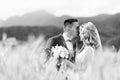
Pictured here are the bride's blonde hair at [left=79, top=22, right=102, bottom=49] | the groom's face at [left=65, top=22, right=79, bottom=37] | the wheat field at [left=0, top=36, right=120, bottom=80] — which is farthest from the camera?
the groom's face at [left=65, top=22, right=79, bottom=37]

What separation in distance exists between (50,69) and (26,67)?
104mm

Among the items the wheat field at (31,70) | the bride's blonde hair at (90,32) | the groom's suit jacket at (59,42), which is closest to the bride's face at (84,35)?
the bride's blonde hair at (90,32)

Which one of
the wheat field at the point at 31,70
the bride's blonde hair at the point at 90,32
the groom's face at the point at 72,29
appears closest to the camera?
the wheat field at the point at 31,70

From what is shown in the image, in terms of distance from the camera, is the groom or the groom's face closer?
the groom

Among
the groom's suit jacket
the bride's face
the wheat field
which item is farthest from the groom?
the wheat field

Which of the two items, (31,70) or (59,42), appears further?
(59,42)

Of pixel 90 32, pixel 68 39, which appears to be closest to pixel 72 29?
pixel 68 39

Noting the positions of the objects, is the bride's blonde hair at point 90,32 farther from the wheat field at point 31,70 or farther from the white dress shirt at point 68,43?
the wheat field at point 31,70

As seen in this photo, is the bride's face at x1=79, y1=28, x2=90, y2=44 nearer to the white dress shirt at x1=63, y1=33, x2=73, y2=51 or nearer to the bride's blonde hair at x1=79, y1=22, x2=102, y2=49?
the bride's blonde hair at x1=79, y1=22, x2=102, y2=49

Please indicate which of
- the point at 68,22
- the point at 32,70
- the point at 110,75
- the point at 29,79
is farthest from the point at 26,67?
the point at 68,22

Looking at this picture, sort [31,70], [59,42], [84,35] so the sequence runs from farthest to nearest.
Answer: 1. [59,42]
2. [84,35]
3. [31,70]

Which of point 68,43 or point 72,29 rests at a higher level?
point 72,29

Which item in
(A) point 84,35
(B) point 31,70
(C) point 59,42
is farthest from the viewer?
(C) point 59,42

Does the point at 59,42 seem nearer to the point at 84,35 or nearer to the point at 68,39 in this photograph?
the point at 68,39
